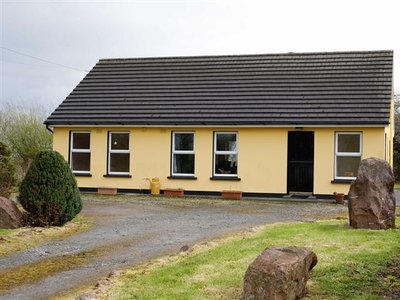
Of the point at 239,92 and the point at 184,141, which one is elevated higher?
the point at 239,92

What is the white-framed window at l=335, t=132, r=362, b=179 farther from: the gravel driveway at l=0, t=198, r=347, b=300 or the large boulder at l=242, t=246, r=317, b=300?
the large boulder at l=242, t=246, r=317, b=300

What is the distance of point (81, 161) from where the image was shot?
984 inches

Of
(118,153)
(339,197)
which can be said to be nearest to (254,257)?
(339,197)

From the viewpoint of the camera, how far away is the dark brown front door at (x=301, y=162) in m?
23.5

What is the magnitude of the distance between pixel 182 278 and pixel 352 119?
48.8 ft

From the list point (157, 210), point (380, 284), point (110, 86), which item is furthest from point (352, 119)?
point (380, 284)

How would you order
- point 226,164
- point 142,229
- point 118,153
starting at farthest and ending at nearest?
1. point 118,153
2. point 226,164
3. point 142,229

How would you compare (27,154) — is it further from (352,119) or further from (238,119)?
(352,119)

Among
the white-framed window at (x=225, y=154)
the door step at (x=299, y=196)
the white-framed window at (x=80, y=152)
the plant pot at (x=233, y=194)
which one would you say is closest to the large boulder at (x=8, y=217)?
the plant pot at (x=233, y=194)

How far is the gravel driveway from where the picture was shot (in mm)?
9088

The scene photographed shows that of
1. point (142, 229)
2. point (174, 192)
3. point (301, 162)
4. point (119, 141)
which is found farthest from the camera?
point (119, 141)

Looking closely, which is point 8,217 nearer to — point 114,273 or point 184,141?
point 114,273

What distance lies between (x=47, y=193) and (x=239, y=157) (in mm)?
10690

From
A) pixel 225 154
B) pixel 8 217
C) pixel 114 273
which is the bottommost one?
pixel 114 273
